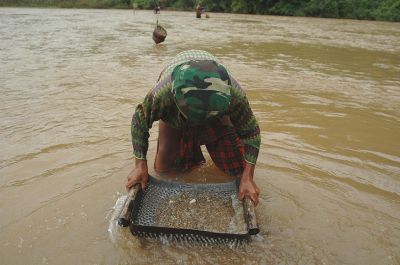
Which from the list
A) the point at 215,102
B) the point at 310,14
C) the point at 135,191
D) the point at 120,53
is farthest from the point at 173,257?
the point at 310,14

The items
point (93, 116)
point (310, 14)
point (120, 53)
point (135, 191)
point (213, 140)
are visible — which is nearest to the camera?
point (135, 191)

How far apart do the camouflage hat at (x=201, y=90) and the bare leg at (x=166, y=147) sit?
0.71 metres

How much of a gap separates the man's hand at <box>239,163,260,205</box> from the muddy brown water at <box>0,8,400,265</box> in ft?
0.71

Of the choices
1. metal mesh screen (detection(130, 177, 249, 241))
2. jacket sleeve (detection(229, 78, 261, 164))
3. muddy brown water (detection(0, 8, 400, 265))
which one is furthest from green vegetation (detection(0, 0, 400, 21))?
jacket sleeve (detection(229, 78, 261, 164))

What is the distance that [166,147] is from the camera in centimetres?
262

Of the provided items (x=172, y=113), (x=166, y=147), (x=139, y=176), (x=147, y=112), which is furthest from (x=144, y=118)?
(x=166, y=147)

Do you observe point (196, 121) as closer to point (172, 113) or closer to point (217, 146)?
point (172, 113)

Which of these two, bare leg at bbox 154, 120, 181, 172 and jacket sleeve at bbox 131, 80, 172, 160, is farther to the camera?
bare leg at bbox 154, 120, 181, 172

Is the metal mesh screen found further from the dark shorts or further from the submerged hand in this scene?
the dark shorts

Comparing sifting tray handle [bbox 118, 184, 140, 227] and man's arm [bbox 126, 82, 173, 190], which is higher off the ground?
man's arm [bbox 126, 82, 173, 190]

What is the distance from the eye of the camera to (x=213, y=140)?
8.39 ft

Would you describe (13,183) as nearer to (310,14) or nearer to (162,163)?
(162,163)

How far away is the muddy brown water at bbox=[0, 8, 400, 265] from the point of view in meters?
2.04

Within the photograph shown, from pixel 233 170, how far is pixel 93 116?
2.02m
